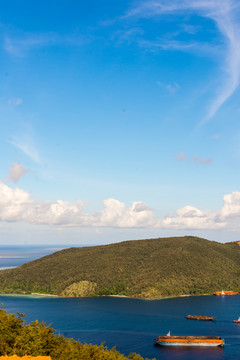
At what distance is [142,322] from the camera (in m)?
149

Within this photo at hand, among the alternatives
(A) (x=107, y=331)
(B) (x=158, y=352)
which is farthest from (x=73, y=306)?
(B) (x=158, y=352)

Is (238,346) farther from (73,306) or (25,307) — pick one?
(25,307)

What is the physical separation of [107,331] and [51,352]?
81176 millimetres

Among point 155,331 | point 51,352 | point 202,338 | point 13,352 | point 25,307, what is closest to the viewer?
point 13,352

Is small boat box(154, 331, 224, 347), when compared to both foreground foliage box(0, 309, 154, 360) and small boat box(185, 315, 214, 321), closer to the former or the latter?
small boat box(185, 315, 214, 321)

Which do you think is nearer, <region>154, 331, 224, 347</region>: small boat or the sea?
the sea

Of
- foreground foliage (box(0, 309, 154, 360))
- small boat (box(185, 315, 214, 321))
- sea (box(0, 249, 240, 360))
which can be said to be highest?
foreground foliage (box(0, 309, 154, 360))

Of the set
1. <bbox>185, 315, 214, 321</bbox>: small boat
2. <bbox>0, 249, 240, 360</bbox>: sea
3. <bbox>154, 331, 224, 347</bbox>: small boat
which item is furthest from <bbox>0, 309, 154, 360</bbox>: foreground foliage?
<bbox>185, 315, 214, 321</bbox>: small boat

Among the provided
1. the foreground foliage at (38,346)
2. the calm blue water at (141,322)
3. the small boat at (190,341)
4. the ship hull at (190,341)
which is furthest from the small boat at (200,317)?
the foreground foliage at (38,346)

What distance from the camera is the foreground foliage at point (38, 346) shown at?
2235 inches

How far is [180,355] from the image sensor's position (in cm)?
11250

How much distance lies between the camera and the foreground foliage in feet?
186

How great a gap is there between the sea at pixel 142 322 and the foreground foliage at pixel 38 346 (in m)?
38.3

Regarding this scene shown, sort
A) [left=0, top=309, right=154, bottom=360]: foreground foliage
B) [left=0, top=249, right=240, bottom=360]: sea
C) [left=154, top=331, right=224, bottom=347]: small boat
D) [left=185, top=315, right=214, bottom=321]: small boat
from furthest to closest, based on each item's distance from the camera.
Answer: [left=185, top=315, right=214, bottom=321]: small boat
[left=154, top=331, right=224, bottom=347]: small boat
[left=0, top=249, right=240, bottom=360]: sea
[left=0, top=309, right=154, bottom=360]: foreground foliage
